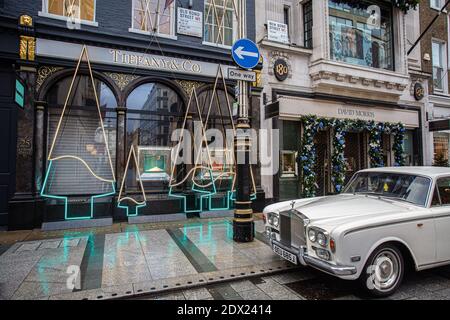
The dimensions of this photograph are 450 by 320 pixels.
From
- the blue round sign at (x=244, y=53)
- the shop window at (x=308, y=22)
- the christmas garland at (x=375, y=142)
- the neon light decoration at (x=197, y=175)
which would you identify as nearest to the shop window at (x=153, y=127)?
the neon light decoration at (x=197, y=175)

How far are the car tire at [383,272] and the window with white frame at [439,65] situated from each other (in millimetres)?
14308

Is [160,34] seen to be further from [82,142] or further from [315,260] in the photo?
[315,260]

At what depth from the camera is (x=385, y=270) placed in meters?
3.90

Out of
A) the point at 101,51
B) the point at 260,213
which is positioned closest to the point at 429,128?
the point at 260,213

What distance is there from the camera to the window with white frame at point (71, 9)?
7.84 meters

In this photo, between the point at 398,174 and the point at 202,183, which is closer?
the point at 398,174

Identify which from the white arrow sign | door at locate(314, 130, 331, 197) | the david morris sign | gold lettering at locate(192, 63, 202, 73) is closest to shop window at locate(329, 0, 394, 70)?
door at locate(314, 130, 331, 197)

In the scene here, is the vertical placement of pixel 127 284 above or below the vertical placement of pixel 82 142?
below

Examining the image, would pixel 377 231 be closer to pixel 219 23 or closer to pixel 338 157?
pixel 338 157

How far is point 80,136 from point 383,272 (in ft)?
26.4

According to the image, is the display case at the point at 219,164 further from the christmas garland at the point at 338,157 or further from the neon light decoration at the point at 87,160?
the christmas garland at the point at 338,157

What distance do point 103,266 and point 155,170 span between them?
428 cm

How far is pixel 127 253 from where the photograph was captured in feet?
18.3

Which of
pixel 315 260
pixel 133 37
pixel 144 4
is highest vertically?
pixel 144 4
